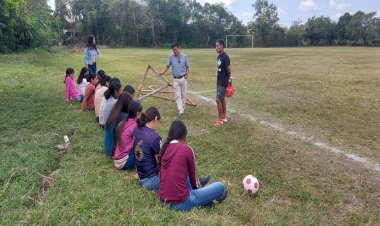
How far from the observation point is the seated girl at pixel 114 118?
5.60m

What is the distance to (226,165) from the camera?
5.69 meters

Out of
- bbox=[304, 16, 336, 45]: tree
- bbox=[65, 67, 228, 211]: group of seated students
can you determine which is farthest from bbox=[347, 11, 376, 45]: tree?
bbox=[65, 67, 228, 211]: group of seated students

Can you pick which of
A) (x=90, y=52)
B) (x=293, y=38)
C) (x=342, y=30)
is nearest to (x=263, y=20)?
(x=293, y=38)

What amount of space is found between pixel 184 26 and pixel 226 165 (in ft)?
204

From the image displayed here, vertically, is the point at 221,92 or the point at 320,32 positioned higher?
the point at 320,32

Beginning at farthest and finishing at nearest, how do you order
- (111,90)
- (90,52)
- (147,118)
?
(90,52) < (111,90) < (147,118)

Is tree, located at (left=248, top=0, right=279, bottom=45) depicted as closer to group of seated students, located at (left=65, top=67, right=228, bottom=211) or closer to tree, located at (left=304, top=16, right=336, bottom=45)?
tree, located at (left=304, top=16, right=336, bottom=45)

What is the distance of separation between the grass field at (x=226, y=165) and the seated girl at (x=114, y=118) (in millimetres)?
268

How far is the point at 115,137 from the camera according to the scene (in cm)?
548

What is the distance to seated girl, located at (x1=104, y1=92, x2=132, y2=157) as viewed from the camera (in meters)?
5.60

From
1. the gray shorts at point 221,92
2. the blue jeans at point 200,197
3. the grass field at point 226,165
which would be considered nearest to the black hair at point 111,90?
the grass field at point 226,165

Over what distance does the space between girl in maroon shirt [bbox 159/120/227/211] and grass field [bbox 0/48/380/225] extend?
5.8 inches

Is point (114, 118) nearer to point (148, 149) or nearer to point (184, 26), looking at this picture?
point (148, 149)

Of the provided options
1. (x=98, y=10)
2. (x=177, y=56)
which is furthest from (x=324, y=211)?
(x=98, y=10)
